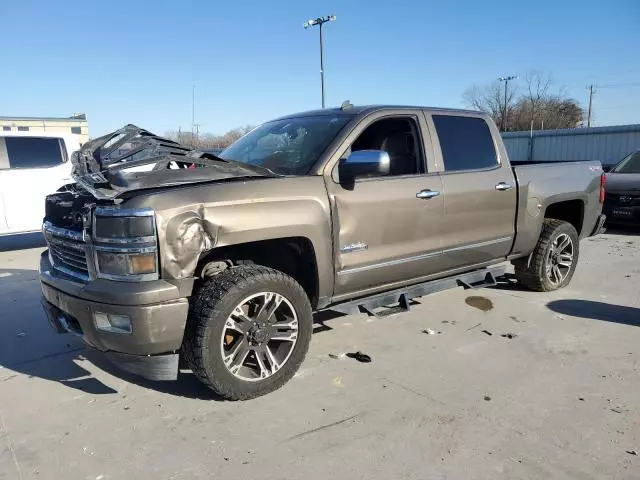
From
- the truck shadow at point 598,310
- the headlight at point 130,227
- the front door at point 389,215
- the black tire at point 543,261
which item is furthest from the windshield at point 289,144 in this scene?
the truck shadow at point 598,310

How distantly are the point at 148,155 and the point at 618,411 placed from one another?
11.2ft

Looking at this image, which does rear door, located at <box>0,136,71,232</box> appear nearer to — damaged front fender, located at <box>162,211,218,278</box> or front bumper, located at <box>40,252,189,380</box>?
front bumper, located at <box>40,252,189,380</box>

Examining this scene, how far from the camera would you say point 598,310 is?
5.43 metres

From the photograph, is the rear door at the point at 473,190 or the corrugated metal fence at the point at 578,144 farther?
the corrugated metal fence at the point at 578,144

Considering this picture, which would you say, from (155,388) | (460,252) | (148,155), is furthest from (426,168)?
(155,388)

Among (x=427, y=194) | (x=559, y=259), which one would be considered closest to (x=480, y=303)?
(x=559, y=259)

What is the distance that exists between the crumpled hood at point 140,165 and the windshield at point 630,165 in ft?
32.2

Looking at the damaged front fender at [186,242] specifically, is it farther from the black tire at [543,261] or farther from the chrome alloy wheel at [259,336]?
the black tire at [543,261]

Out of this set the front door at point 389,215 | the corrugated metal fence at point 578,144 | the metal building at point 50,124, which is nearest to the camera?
the front door at point 389,215

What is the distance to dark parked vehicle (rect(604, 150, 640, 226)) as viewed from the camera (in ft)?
33.0

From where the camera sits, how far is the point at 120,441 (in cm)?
312

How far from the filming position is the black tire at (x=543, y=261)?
5.77 meters

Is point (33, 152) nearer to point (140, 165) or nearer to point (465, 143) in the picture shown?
point (140, 165)

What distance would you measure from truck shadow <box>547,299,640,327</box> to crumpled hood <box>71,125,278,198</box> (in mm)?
3415
